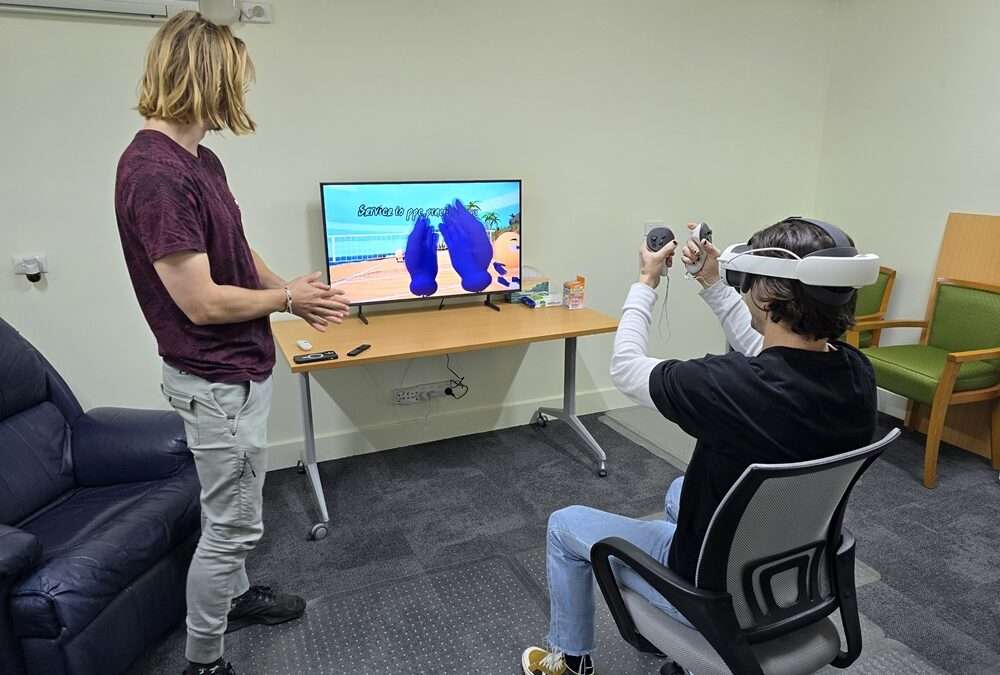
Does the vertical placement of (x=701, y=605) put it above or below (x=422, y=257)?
below

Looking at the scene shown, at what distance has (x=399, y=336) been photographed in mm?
2766

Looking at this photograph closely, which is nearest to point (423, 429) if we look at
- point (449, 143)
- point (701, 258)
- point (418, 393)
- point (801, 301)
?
point (418, 393)

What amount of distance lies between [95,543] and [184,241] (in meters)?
0.92

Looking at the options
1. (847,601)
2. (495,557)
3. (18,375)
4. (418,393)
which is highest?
(18,375)

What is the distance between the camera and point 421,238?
3021mm

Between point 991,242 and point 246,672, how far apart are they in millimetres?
3664

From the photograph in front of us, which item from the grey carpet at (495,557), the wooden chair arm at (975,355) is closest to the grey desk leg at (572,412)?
the grey carpet at (495,557)

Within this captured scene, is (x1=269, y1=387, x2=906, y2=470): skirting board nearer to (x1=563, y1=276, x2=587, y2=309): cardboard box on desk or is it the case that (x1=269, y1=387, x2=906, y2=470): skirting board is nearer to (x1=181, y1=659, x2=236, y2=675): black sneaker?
(x1=563, y1=276, x2=587, y2=309): cardboard box on desk

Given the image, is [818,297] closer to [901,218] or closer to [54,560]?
[54,560]

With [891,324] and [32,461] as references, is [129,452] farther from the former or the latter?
[891,324]

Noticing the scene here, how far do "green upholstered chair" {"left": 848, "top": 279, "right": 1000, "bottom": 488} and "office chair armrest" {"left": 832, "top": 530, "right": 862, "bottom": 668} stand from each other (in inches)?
77.2

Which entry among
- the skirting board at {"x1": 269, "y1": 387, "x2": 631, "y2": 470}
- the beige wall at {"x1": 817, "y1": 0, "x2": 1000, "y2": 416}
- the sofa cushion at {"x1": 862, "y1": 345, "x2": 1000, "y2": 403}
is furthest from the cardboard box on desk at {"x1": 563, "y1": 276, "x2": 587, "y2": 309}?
the beige wall at {"x1": 817, "y1": 0, "x2": 1000, "y2": 416}

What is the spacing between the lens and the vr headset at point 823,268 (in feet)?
3.87

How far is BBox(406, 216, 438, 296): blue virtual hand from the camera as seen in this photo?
3008 mm
